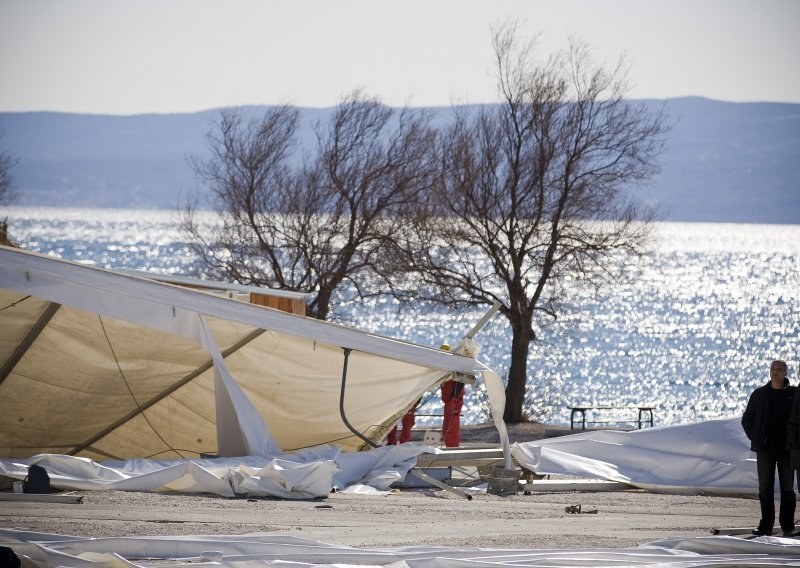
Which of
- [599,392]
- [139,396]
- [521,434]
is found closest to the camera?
[139,396]

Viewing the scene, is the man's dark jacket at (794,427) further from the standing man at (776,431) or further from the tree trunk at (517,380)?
the tree trunk at (517,380)

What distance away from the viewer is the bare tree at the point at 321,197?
97.4ft

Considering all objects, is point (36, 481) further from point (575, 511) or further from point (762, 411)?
point (762, 411)

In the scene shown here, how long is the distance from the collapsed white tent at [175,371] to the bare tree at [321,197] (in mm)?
13069

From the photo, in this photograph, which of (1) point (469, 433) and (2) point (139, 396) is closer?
(2) point (139, 396)

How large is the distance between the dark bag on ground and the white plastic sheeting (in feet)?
9.98

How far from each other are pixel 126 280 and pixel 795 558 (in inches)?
297

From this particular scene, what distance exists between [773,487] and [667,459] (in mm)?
4952

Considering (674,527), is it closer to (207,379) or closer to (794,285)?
(207,379)

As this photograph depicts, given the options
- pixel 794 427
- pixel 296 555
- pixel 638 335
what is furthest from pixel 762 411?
pixel 638 335

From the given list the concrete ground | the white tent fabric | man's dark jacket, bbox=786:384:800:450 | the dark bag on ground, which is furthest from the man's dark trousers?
the dark bag on ground

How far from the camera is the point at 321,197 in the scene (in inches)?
1240

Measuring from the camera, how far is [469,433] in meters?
26.4

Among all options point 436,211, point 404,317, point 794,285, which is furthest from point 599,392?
point 794,285
